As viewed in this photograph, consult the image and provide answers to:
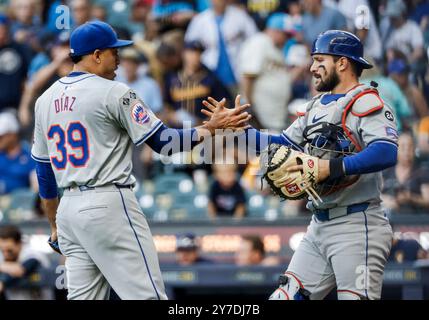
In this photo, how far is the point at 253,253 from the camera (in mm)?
9102

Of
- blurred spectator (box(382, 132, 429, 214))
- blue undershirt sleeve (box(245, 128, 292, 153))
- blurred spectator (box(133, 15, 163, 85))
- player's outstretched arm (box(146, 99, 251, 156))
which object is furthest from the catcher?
blurred spectator (box(133, 15, 163, 85))

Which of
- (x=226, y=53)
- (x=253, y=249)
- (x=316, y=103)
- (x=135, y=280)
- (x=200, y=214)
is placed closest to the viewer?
(x=135, y=280)

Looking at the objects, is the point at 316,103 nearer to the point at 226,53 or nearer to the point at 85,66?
the point at 85,66

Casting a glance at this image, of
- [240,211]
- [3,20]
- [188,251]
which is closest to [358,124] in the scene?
[188,251]

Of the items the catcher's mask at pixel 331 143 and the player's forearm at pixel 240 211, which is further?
the player's forearm at pixel 240 211

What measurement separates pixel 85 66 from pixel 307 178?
133 cm


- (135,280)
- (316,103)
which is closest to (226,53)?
(316,103)

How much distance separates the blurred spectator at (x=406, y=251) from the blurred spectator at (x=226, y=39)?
107 inches

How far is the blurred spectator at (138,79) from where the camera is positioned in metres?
10.7

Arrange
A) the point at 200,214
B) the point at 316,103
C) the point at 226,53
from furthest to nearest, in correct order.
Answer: the point at 226,53 → the point at 200,214 → the point at 316,103

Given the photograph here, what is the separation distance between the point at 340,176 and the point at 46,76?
613cm

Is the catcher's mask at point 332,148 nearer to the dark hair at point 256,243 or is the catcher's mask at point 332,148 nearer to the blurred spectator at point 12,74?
the dark hair at point 256,243

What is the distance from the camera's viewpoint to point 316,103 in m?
5.79

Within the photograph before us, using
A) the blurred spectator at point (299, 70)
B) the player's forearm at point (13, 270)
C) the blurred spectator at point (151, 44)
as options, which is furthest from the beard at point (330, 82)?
the blurred spectator at point (151, 44)
